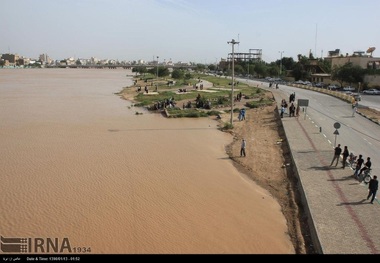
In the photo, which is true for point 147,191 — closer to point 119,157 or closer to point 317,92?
point 119,157

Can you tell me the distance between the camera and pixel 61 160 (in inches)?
739

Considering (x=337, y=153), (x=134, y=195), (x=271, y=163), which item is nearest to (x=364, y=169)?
(x=337, y=153)

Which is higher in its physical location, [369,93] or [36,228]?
[369,93]

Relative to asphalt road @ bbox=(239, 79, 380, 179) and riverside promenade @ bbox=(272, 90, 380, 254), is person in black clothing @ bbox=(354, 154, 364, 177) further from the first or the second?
asphalt road @ bbox=(239, 79, 380, 179)

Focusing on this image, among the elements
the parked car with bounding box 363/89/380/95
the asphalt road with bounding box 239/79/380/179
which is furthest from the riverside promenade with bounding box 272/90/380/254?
the parked car with bounding box 363/89/380/95

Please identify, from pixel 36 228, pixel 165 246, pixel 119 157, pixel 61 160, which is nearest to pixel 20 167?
pixel 61 160

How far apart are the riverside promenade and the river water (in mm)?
1224

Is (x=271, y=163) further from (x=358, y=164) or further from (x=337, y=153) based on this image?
(x=358, y=164)

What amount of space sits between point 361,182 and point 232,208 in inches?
198

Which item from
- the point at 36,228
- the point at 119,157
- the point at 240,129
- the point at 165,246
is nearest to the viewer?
the point at 165,246

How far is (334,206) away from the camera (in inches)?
447

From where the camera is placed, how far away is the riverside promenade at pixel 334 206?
9.10 m

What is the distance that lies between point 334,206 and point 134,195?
736 centimetres

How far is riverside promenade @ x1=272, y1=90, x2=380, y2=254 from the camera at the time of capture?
910 centimetres
